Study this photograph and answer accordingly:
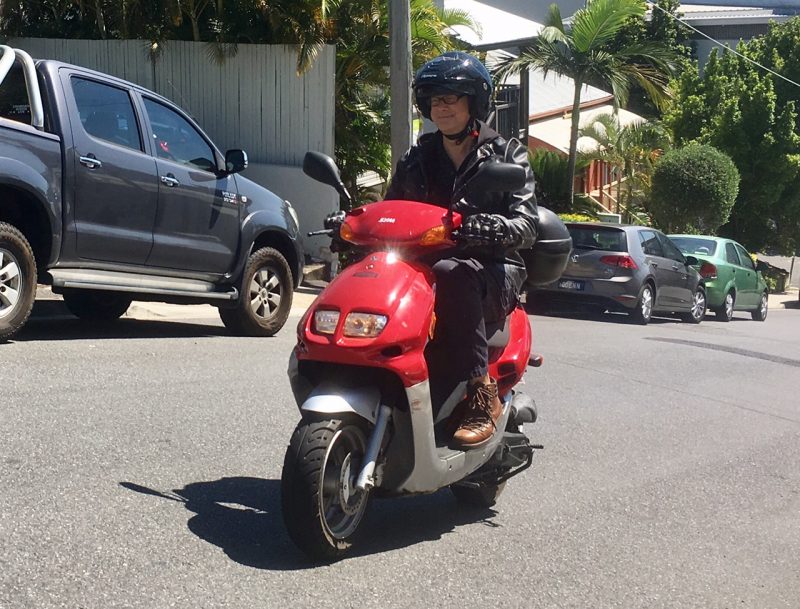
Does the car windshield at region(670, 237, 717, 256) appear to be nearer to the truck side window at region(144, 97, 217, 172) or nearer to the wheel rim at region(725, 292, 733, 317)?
the wheel rim at region(725, 292, 733, 317)

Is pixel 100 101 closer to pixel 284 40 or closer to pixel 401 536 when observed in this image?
pixel 401 536

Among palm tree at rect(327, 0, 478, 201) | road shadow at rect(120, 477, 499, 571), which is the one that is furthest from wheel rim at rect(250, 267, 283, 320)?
palm tree at rect(327, 0, 478, 201)

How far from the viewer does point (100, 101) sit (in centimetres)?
912

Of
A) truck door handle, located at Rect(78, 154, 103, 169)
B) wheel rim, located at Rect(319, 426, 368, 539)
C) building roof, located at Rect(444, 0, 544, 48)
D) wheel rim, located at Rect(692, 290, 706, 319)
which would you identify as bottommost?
wheel rim, located at Rect(692, 290, 706, 319)

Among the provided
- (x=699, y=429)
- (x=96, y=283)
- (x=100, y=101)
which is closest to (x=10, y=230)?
(x=96, y=283)

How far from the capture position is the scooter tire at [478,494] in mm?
5465

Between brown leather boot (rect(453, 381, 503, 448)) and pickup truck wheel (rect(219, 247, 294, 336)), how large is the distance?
5.67 m

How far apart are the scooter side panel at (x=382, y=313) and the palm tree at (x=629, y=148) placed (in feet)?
92.2

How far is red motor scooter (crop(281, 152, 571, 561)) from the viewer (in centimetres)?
420

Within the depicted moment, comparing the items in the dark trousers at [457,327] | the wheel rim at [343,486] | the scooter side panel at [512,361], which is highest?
the dark trousers at [457,327]

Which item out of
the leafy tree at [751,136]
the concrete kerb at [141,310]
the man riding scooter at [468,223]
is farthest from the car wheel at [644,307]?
the leafy tree at [751,136]

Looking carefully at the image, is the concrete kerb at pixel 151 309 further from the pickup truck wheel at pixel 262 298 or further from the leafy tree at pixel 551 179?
the leafy tree at pixel 551 179

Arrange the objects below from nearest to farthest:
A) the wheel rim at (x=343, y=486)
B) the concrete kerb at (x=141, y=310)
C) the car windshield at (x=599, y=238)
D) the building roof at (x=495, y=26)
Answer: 1. the wheel rim at (x=343, y=486)
2. the concrete kerb at (x=141, y=310)
3. the car windshield at (x=599, y=238)
4. the building roof at (x=495, y=26)

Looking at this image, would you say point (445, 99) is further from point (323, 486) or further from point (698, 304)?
point (698, 304)
